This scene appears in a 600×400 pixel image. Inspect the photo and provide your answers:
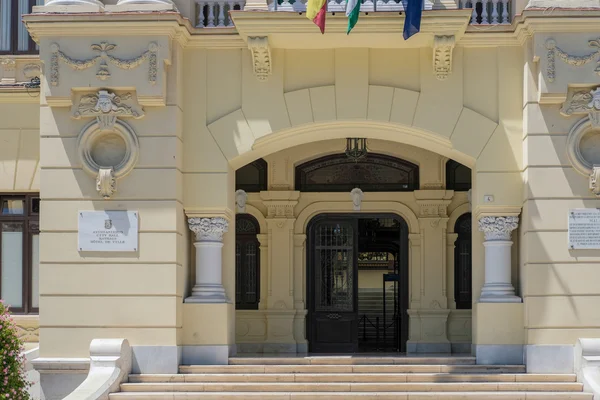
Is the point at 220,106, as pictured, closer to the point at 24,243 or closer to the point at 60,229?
the point at 60,229

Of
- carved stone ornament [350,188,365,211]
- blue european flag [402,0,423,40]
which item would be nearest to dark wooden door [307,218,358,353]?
carved stone ornament [350,188,365,211]

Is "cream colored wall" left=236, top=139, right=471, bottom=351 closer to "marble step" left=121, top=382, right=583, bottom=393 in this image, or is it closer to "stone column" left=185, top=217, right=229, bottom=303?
"stone column" left=185, top=217, right=229, bottom=303

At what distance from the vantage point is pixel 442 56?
1773cm

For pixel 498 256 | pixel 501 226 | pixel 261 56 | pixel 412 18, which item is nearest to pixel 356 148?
pixel 261 56

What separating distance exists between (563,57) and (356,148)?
472 cm

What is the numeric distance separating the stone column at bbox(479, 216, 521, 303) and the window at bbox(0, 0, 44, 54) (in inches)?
343

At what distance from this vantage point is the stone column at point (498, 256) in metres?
17.8

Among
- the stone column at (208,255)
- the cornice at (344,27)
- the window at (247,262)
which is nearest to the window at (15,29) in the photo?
the cornice at (344,27)

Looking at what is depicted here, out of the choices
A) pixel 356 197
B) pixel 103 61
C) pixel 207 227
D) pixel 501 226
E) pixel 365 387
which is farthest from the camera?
pixel 356 197

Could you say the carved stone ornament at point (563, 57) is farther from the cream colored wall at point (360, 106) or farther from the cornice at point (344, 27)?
the cornice at point (344, 27)

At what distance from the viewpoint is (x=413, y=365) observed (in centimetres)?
1736

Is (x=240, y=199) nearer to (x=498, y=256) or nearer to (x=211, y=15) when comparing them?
(x=211, y=15)

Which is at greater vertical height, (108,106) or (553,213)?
(108,106)

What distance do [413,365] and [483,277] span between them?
195 cm
